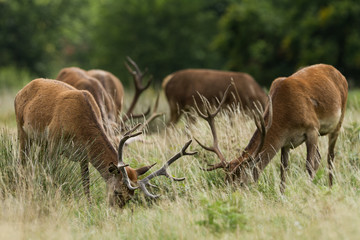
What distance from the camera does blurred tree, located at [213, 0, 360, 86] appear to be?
2109 cm

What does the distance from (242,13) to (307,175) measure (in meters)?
17.8

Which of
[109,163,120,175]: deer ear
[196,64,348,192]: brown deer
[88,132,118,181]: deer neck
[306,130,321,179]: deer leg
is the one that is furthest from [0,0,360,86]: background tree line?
[109,163,120,175]: deer ear

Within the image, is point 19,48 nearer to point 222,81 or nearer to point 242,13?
point 242,13

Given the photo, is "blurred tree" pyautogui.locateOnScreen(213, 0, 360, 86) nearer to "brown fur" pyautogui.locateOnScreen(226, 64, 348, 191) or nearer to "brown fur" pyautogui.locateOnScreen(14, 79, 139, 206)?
"brown fur" pyautogui.locateOnScreen(226, 64, 348, 191)

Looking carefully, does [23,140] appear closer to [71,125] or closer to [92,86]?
[71,125]

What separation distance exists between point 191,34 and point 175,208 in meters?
26.1

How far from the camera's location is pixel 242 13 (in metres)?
24.1

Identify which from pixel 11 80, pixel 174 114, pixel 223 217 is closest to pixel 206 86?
pixel 174 114

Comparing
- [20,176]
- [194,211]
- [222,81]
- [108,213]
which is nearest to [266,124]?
[194,211]

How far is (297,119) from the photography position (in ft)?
22.0

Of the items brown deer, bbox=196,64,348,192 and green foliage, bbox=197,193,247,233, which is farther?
brown deer, bbox=196,64,348,192

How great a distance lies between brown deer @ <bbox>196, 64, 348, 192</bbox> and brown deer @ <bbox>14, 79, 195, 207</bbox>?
0.70 m

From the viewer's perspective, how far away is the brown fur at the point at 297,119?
257 inches

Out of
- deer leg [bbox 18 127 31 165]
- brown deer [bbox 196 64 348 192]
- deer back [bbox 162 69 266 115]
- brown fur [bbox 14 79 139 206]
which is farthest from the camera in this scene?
deer back [bbox 162 69 266 115]
